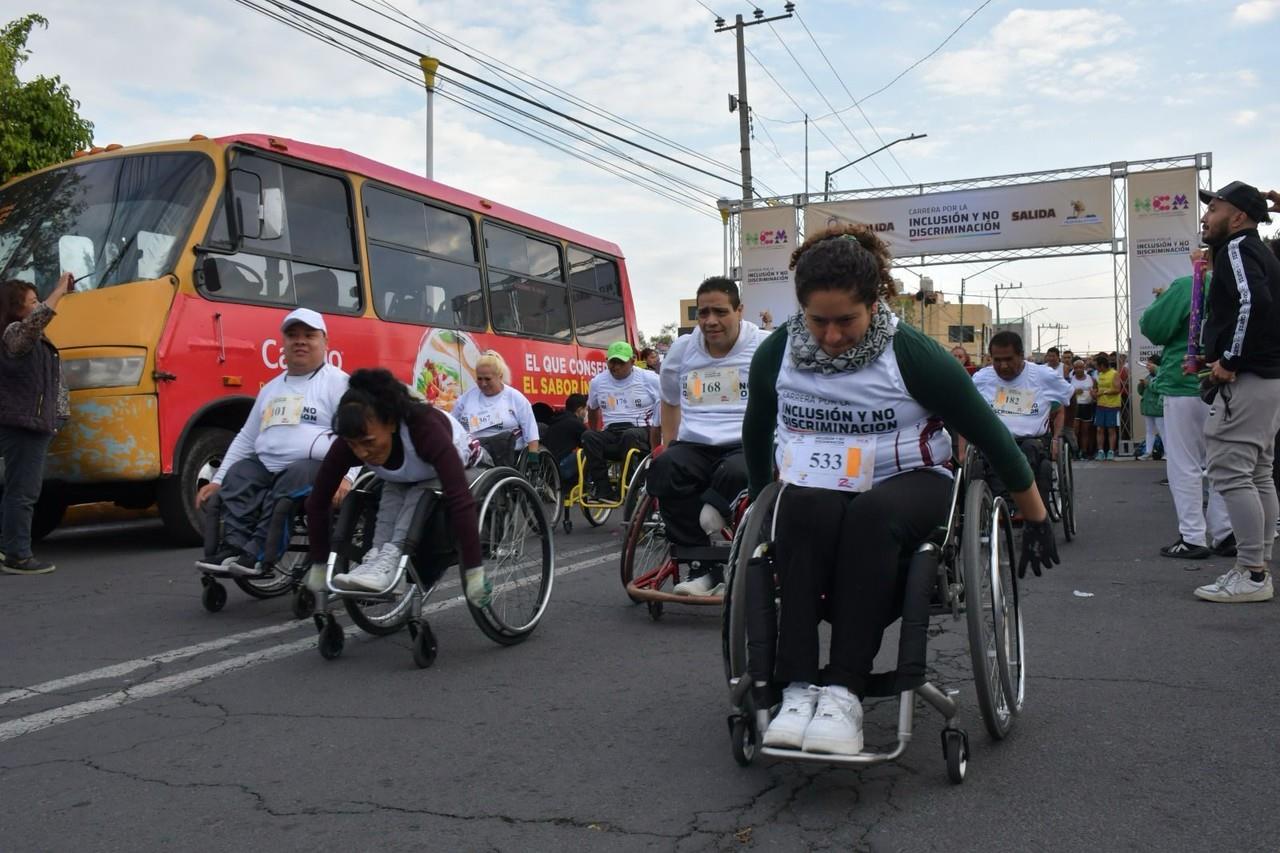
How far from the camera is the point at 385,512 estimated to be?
4.45 m

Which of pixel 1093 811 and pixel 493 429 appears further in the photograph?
pixel 493 429

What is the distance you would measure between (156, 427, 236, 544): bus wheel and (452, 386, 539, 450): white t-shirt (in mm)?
→ 1947

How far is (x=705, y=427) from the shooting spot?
5.36 m

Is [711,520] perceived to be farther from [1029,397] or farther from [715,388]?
[1029,397]

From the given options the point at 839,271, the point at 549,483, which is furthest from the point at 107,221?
the point at 839,271

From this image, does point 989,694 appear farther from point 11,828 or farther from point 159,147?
point 159,147

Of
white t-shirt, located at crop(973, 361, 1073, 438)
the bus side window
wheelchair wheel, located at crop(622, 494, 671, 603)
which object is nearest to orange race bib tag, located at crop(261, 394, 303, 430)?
wheelchair wheel, located at crop(622, 494, 671, 603)

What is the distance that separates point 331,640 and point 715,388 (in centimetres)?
216

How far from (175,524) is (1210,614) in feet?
21.3

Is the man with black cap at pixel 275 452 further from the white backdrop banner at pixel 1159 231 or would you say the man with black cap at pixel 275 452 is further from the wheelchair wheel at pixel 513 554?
the white backdrop banner at pixel 1159 231

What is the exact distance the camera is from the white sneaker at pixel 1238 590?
5277 millimetres

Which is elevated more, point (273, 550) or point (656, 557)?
point (273, 550)

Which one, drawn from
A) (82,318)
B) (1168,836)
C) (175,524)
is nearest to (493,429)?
(175,524)

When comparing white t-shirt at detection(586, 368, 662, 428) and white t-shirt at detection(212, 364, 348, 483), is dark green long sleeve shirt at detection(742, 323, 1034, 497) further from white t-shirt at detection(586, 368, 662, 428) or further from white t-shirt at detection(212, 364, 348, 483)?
white t-shirt at detection(586, 368, 662, 428)
